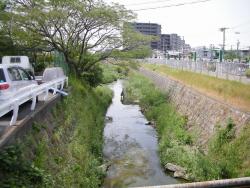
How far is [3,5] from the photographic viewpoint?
79.5 ft

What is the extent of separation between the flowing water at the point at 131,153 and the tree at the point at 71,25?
560cm

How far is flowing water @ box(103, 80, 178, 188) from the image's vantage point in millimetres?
13570

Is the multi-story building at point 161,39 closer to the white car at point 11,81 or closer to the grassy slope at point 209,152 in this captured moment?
the grassy slope at point 209,152

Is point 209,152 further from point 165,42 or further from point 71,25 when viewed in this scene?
point 165,42

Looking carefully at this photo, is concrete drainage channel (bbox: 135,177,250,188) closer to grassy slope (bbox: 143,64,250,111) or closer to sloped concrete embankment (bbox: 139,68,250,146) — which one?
sloped concrete embankment (bbox: 139,68,250,146)

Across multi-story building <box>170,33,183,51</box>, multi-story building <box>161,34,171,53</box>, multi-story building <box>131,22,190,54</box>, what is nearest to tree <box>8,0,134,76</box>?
multi-story building <box>131,22,190,54</box>

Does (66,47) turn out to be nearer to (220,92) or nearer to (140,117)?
A: (140,117)

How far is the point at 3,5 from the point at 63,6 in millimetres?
4719

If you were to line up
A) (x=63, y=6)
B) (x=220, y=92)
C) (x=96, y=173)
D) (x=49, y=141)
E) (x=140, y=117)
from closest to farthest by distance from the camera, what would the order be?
(x=49, y=141)
(x=96, y=173)
(x=220, y=92)
(x=63, y=6)
(x=140, y=117)

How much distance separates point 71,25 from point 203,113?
1177cm

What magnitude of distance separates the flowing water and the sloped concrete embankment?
2.43 meters

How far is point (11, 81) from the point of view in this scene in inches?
452

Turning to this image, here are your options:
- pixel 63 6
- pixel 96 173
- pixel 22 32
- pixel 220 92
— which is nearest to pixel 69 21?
pixel 63 6

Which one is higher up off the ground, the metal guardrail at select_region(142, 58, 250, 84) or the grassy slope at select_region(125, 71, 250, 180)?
the metal guardrail at select_region(142, 58, 250, 84)
